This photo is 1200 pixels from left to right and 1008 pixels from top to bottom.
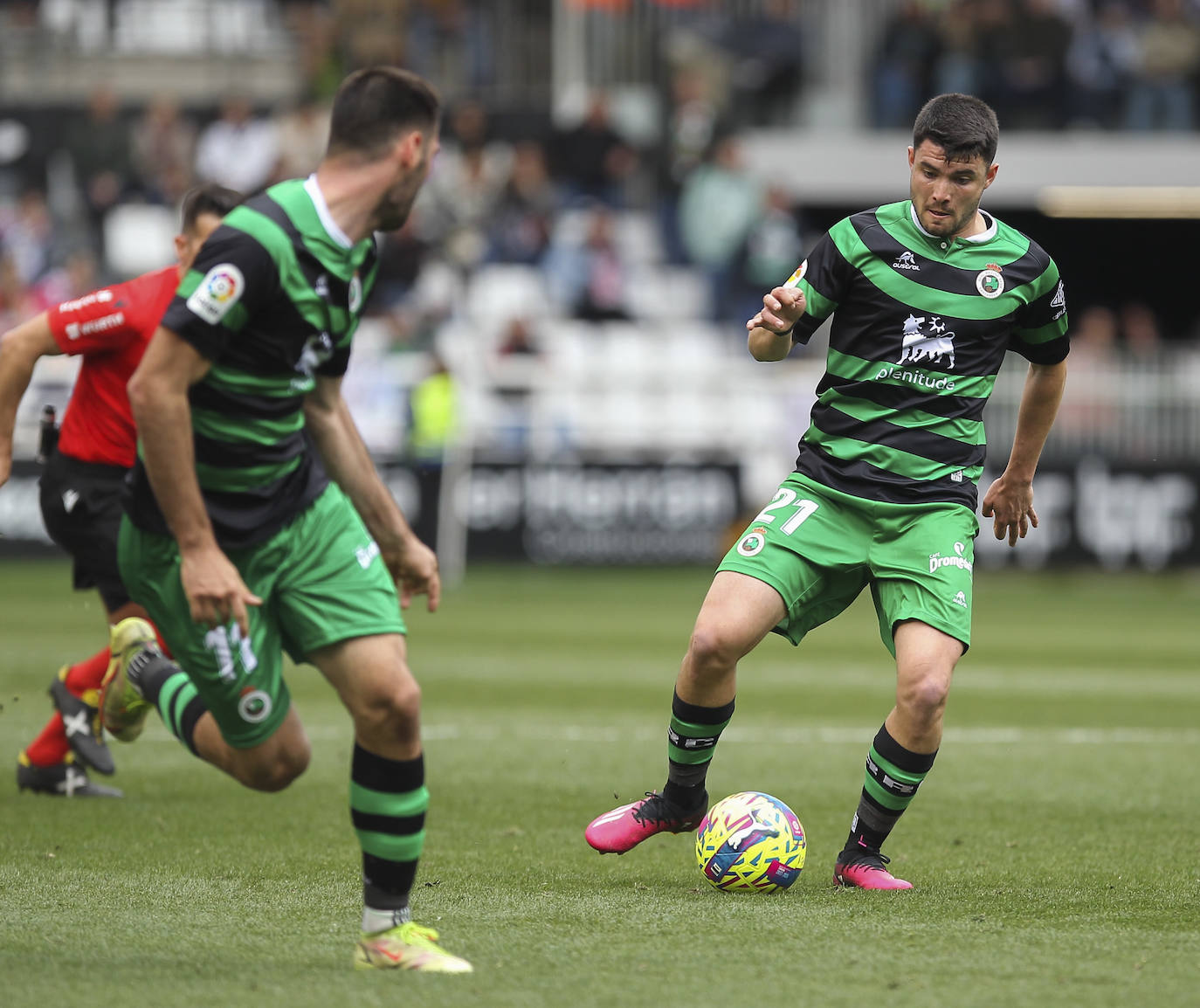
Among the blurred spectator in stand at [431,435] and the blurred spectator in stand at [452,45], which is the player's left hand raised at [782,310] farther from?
the blurred spectator in stand at [452,45]

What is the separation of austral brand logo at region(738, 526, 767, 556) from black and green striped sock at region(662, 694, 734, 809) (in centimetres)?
48

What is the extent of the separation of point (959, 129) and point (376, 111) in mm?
2065

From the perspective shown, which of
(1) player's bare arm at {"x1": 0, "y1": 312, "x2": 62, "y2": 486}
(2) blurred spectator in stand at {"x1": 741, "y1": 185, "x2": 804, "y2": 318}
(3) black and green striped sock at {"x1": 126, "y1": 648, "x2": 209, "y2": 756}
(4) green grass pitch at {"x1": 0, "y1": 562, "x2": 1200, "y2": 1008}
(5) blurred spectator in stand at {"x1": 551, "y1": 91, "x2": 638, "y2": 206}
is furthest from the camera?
(5) blurred spectator in stand at {"x1": 551, "y1": 91, "x2": 638, "y2": 206}

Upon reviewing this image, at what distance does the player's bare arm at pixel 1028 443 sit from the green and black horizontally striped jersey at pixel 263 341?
2513mm

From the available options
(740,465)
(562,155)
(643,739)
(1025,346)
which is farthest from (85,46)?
(1025,346)

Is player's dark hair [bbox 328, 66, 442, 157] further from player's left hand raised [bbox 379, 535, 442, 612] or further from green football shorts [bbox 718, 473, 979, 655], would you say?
green football shorts [bbox 718, 473, 979, 655]

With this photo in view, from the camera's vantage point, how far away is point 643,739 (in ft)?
31.0

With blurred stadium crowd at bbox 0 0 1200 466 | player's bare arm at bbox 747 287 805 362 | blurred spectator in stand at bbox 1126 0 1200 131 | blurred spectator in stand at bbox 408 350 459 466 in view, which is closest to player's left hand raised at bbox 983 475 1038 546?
player's bare arm at bbox 747 287 805 362

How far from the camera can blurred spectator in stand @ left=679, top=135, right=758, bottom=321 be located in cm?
2312

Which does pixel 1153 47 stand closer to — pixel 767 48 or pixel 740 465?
pixel 767 48

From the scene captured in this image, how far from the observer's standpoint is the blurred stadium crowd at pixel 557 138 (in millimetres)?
22922

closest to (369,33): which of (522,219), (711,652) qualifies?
(522,219)

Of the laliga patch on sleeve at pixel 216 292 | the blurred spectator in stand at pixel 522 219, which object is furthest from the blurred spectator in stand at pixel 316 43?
the laliga patch on sleeve at pixel 216 292

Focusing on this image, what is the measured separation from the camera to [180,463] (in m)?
4.41
